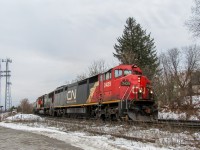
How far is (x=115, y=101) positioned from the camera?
2008 cm

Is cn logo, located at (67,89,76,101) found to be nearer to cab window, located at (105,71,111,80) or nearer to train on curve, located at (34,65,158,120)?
train on curve, located at (34,65,158,120)

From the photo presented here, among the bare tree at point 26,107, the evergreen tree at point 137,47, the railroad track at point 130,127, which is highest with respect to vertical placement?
the evergreen tree at point 137,47

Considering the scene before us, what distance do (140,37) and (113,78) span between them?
107 feet

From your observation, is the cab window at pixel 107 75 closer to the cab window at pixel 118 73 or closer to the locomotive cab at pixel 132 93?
the locomotive cab at pixel 132 93

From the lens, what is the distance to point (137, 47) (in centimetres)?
5112

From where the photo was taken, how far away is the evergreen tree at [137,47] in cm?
4934

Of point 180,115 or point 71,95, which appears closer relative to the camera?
point 180,115

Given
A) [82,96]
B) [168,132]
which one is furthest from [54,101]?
[168,132]

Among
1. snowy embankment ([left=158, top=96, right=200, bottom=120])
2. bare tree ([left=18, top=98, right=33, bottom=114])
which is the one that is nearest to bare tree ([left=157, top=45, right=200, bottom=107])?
snowy embankment ([left=158, top=96, right=200, bottom=120])

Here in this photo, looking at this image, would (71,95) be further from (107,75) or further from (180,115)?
(180,115)

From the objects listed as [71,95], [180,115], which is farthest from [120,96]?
[71,95]

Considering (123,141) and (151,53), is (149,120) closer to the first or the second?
(123,141)

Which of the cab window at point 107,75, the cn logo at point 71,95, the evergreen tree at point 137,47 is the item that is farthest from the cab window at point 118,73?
the evergreen tree at point 137,47

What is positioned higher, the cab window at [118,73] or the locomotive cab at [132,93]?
the cab window at [118,73]
